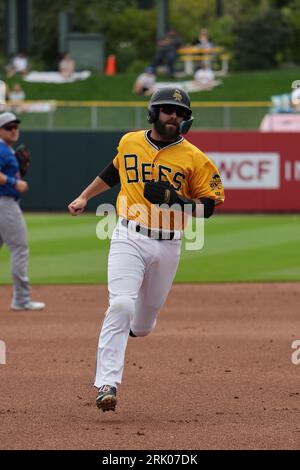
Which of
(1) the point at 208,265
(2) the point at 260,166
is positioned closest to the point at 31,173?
(2) the point at 260,166

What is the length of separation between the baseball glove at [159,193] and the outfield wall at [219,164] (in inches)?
767

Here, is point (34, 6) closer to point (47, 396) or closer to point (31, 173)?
point (31, 173)

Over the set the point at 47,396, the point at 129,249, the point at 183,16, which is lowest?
the point at 183,16

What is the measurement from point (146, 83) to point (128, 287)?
28185 millimetres

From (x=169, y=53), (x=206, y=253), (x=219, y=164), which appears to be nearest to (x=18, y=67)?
(x=169, y=53)

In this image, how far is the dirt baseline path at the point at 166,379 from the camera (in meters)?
6.86

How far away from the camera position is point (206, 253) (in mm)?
19578

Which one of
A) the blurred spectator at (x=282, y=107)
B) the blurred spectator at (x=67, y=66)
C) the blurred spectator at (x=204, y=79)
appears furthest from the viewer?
the blurred spectator at (x=67, y=66)

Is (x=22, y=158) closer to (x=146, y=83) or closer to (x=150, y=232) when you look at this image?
(x=150, y=232)

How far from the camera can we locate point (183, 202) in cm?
768

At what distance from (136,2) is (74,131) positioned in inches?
1092

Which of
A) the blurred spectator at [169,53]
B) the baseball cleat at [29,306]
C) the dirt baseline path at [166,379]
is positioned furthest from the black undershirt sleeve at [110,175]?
the blurred spectator at [169,53]

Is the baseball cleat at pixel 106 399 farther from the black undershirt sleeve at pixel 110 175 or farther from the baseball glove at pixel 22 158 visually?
the baseball glove at pixel 22 158

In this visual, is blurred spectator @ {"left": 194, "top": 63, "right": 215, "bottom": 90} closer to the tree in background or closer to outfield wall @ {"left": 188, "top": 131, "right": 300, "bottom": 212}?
the tree in background
